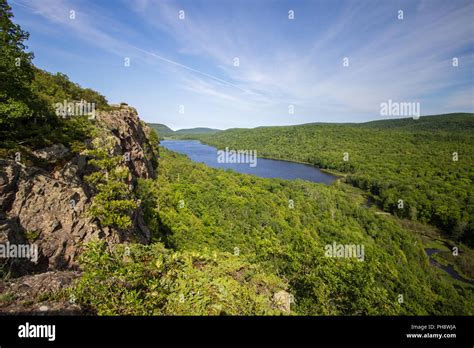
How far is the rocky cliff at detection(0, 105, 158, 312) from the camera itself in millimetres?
8047

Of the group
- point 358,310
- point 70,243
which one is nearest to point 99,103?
point 70,243

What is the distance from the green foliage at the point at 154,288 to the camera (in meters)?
5.08

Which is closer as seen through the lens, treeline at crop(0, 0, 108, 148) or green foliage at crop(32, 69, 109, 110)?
treeline at crop(0, 0, 108, 148)

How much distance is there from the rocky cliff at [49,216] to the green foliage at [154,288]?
1.56m

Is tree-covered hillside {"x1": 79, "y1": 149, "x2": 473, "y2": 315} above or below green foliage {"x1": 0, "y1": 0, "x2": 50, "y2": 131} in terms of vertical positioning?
below

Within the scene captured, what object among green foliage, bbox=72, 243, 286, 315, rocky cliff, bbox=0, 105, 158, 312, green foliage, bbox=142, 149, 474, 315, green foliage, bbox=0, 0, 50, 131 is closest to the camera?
green foliage, bbox=72, 243, 286, 315

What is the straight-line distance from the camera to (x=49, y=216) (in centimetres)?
1060

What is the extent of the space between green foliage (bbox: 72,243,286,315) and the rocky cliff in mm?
1565

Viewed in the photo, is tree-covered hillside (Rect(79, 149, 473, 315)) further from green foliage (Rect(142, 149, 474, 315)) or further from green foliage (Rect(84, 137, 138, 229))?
green foliage (Rect(84, 137, 138, 229))

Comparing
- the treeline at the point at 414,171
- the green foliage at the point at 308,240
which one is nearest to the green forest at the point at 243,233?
the green foliage at the point at 308,240

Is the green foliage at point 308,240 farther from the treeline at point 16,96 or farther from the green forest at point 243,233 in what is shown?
the treeline at point 16,96

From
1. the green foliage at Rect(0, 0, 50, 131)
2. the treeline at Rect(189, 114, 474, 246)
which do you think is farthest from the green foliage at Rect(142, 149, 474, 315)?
the treeline at Rect(189, 114, 474, 246)

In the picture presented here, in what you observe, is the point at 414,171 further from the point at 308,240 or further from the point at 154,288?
the point at 154,288

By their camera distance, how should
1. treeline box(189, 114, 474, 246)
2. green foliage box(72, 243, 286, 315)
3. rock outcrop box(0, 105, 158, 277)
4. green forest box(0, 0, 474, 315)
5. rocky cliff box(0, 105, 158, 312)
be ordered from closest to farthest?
1. green foliage box(72, 243, 286, 315)
2. green forest box(0, 0, 474, 315)
3. rocky cliff box(0, 105, 158, 312)
4. rock outcrop box(0, 105, 158, 277)
5. treeline box(189, 114, 474, 246)
